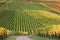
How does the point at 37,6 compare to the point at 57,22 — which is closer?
the point at 57,22

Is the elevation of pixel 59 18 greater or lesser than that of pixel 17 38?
greater

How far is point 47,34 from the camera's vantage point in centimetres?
179

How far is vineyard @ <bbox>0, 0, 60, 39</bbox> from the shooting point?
1.86 m

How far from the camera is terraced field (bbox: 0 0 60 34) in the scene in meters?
1.89

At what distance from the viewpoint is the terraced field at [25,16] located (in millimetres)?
1889

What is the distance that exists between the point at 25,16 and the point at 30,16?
5 centimetres

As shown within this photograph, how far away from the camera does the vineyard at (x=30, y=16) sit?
1864 millimetres

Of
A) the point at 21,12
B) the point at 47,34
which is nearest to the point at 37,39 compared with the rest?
the point at 47,34

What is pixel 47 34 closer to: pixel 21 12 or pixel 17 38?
pixel 17 38

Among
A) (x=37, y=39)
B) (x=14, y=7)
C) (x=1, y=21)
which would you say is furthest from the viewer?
(x=14, y=7)

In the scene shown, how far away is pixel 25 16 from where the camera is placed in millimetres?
1996

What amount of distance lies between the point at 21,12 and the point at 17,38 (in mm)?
347

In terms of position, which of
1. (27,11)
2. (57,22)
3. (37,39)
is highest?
(27,11)

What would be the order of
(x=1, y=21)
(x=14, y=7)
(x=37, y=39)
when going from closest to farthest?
(x=37, y=39)
(x=1, y=21)
(x=14, y=7)
